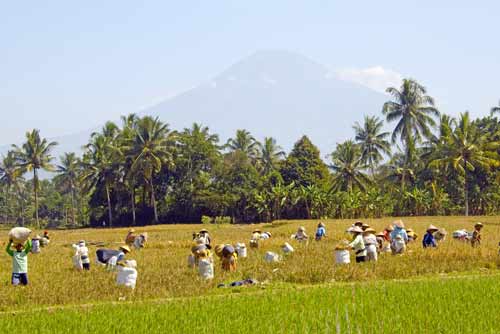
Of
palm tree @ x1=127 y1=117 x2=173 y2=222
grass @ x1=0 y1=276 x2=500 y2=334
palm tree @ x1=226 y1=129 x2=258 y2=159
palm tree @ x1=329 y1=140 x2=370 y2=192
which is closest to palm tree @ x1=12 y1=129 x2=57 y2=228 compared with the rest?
palm tree @ x1=127 y1=117 x2=173 y2=222

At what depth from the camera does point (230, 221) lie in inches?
1705

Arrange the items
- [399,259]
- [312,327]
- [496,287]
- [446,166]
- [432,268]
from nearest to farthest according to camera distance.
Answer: [312,327] → [496,287] → [432,268] → [399,259] → [446,166]

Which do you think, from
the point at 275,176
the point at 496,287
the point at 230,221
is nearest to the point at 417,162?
the point at 275,176

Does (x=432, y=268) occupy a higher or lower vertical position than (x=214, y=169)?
lower

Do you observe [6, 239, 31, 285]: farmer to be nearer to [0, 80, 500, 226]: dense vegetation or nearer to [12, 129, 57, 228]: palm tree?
[0, 80, 500, 226]: dense vegetation

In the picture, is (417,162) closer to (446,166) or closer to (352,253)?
(446,166)

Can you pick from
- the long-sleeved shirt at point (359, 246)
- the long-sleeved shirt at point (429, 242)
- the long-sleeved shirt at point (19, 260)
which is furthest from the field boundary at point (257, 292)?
the long-sleeved shirt at point (429, 242)

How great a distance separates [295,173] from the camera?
146ft

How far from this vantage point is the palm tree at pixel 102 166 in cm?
4366

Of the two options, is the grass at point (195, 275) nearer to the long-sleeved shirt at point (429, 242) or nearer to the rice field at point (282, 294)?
the rice field at point (282, 294)

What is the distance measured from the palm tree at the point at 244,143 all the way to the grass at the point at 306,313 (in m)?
45.7

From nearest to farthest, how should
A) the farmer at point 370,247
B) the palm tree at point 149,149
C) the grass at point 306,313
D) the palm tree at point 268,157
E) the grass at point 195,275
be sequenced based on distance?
the grass at point 306,313, the grass at point 195,275, the farmer at point 370,247, the palm tree at point 149,149, the palm tree at point 268,157

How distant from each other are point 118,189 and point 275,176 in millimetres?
11903

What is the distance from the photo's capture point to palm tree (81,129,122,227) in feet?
143
